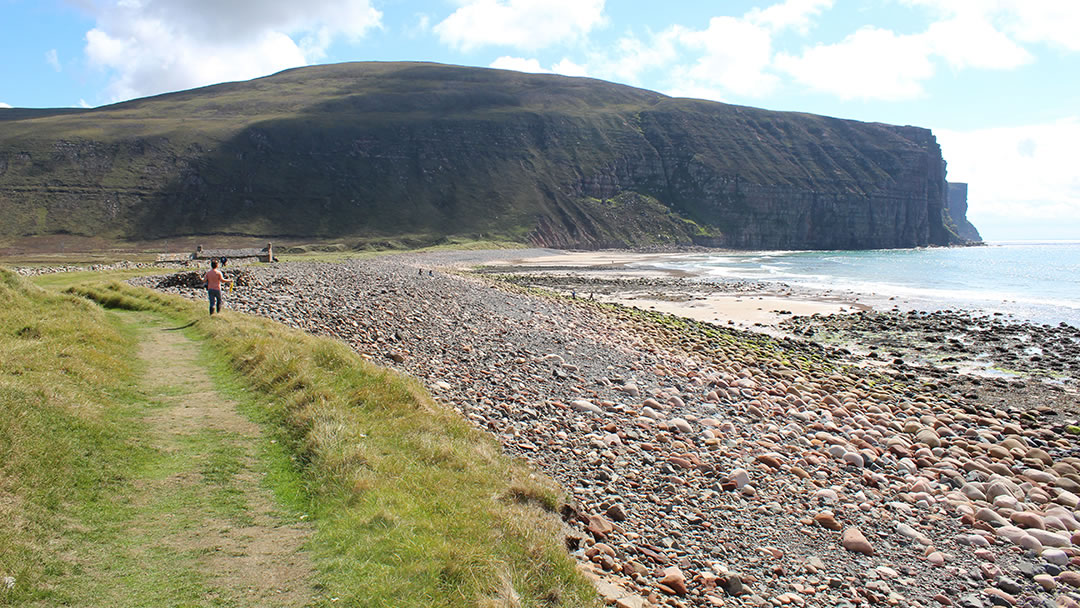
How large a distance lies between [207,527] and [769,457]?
7.94 meters

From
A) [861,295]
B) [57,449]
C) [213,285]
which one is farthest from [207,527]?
[861,295]

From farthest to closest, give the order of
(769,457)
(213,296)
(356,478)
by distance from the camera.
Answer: (213,296) < (769,457) < (356,478)

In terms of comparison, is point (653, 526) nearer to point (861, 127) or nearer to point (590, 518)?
point (590, 518)

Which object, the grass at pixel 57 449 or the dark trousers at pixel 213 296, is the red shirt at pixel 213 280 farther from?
the grass at pixel 57 449

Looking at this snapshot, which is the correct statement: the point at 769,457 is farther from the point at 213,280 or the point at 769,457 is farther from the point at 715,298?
the point at 715,298

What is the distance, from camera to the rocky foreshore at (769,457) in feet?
23.4

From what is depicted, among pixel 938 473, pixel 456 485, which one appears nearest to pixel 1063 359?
pixel 938 473

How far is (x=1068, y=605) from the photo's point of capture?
23.0 ft

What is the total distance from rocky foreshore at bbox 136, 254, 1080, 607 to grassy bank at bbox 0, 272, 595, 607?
0.98 m

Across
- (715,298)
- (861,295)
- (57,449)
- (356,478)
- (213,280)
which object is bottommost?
(715,298)

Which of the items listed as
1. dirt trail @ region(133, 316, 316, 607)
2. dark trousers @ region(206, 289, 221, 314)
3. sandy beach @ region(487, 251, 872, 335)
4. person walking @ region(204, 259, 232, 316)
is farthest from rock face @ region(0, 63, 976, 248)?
dirt trail @ region(133, 316, 316, 607)

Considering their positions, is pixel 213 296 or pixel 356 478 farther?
pixel 213 296

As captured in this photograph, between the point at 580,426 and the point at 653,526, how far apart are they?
3.20 m

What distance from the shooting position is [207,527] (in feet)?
19.1
